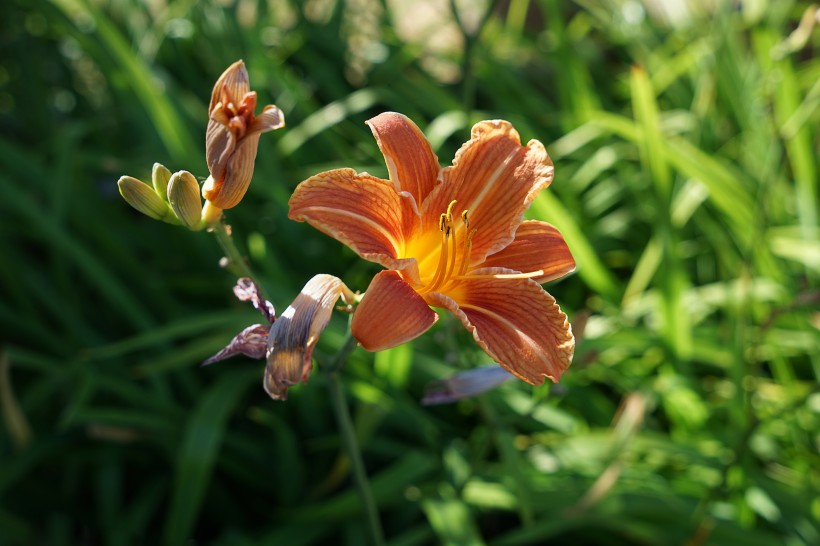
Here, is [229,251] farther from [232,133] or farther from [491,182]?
[491,182]

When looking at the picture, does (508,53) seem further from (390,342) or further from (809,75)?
(390,342)

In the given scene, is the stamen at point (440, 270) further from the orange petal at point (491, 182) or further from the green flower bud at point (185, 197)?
the green flower bud at point (185, 197)

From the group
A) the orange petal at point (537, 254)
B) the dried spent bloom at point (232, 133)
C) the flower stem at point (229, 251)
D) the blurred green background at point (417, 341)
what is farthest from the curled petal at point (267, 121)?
the blurred green background at point (417, 341)

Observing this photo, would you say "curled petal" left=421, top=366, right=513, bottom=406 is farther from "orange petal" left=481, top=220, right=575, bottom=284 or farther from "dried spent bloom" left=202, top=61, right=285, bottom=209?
"dried spent bloom" left=202, top=61, right=285, bottom=209

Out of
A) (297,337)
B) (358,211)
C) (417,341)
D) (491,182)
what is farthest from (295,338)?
(417,341)

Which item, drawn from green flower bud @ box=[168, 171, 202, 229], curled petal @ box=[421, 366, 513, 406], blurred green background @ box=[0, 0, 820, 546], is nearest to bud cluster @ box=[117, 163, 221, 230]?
green flower bud @ box=[168, 171, 202, 229]
